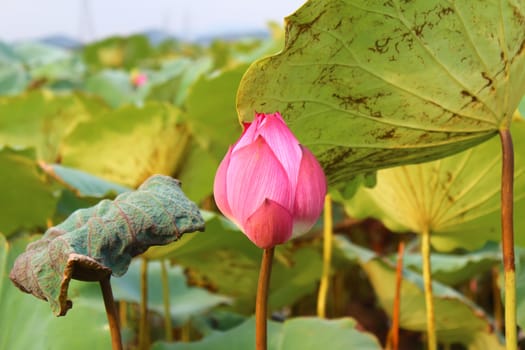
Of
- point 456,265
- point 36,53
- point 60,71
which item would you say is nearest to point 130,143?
point 456,265

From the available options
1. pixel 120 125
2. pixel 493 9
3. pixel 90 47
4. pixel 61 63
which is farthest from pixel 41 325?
pixel 90 47

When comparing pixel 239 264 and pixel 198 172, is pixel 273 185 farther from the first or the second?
pixel 198 172

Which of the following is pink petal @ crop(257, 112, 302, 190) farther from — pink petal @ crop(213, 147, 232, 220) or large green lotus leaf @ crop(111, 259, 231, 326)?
large green lotus leaf @ crop(111, 259, 231, 326)

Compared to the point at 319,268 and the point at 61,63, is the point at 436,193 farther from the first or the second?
the point at 61,63

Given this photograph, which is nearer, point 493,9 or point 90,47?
point 493,9

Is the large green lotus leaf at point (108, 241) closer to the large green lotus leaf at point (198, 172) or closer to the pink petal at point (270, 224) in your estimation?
the pink petal at point (270, 224)

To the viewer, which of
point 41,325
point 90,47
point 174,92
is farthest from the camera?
point 90,47
